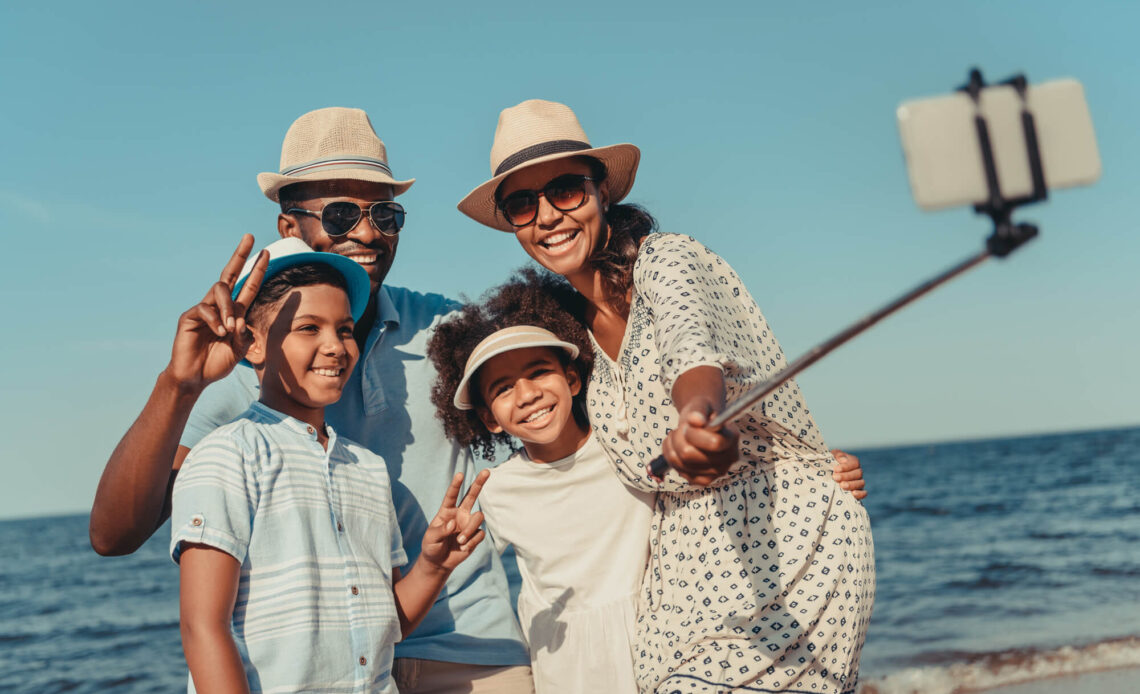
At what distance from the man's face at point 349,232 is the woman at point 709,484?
0.71m

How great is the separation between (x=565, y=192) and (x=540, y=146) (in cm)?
19

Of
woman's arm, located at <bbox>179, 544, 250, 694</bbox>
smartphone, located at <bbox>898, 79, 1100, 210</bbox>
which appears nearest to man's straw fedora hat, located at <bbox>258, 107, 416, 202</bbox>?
woman's arm, located at <bbox>179, 544, 250, 694</bbox>

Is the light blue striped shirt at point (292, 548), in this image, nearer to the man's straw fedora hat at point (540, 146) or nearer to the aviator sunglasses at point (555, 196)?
the aviator sunglasses at point (555, 196)

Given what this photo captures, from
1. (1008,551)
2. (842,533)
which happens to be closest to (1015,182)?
(842,533)

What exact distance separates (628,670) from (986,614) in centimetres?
1017

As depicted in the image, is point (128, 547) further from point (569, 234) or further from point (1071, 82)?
point (1071, 82)

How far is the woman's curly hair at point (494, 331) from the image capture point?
3619mm

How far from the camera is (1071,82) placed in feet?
5.14

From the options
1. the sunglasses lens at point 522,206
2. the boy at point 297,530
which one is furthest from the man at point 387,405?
the sunglasses lens at point 522,206

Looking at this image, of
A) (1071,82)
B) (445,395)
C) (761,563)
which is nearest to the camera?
(1071,82)

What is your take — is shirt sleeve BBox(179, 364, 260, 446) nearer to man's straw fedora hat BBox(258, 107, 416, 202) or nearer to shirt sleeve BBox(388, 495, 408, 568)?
shirt sleeve BBox(388, 495, 408, 568)

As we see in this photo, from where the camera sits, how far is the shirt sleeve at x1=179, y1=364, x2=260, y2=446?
10.8ft

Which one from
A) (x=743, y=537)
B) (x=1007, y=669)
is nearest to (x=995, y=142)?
(x=743, y=537)

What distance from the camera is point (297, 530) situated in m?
2.72
